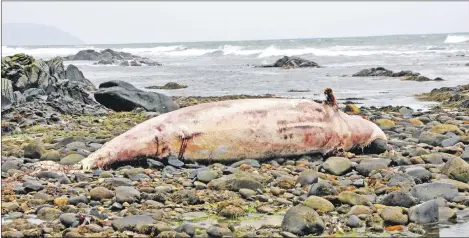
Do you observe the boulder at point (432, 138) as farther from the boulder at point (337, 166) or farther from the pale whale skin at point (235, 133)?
the boulder at point (337, 166)

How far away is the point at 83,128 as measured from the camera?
11469 millimetres

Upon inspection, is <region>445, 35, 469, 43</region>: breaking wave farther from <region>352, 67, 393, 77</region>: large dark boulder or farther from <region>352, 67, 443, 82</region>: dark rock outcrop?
<region>352, 67, 443, 82</region>: dark rock outcrop

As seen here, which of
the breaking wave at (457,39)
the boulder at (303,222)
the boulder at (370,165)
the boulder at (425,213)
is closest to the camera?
the boulder at (303,222)

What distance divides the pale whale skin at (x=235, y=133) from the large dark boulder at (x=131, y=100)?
22.6 ft

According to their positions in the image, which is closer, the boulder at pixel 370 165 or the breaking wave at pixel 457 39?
the boulder at pixel 370 165

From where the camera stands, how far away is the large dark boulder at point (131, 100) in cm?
1483

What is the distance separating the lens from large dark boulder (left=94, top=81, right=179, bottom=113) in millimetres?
14828

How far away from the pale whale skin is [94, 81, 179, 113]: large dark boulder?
6902mm

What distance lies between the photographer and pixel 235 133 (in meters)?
7.85

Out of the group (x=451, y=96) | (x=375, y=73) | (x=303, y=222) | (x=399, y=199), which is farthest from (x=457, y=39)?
(x=303, y=222)

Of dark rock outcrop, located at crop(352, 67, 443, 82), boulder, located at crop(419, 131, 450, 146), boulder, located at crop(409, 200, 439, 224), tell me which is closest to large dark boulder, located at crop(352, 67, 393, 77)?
dark rock outcrop, located at crop(352, 67, 443, 82)

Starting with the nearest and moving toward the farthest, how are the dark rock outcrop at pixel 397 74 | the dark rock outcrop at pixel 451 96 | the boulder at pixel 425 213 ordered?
the boulder at pixel 425 213 < the dark rock outcrop at pixel 451 96 < the dark rock outcrop at pixel 397 74

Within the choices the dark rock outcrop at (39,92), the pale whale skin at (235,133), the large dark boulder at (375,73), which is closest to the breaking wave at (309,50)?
the large dark boulder at (375,73)

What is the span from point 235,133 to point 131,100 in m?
7.57
